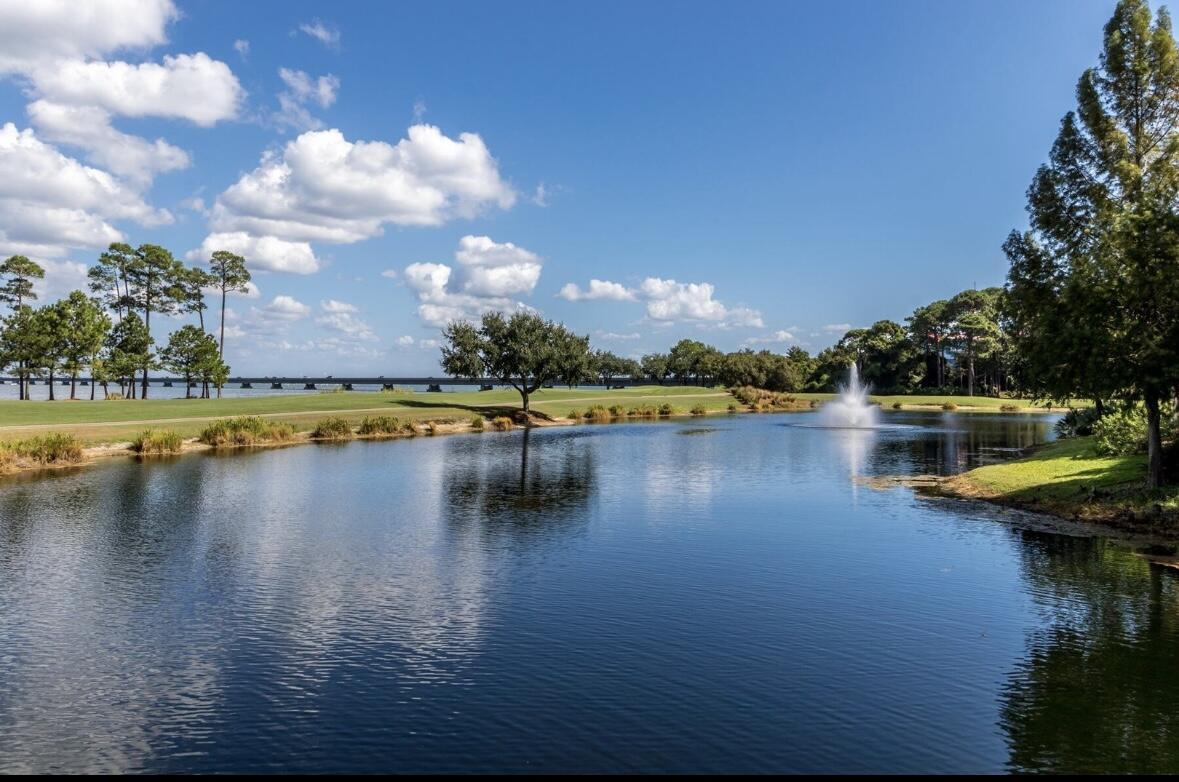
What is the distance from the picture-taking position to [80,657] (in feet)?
48.0

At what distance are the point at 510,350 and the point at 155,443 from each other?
135 feet

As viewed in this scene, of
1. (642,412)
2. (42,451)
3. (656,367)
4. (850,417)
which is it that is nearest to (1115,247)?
(42,451)

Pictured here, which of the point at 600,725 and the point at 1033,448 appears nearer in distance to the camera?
the point at 600,725

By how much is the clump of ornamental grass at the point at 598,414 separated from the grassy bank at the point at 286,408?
3307mm

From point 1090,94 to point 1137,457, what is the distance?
17211 millimetres

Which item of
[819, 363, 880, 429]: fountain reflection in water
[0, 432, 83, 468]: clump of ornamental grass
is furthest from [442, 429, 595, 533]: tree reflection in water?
[819, 363, 880, 429]: fountain reflection in water

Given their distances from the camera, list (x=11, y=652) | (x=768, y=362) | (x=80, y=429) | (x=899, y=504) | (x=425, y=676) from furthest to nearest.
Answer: (x=768, y=362) < (x=80, y=429) < (x=899, y=504) < (x=11, y=652) < (x=425, y=676)

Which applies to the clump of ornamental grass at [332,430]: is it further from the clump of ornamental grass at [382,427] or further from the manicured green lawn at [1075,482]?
the manicured green lawn at [1075,482]

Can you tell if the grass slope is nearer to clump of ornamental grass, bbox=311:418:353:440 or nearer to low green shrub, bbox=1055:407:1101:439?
low green shrub, bbox=1055:407:1101:439

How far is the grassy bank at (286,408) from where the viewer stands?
183ft

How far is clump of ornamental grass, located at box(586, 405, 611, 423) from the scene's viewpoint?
94156 mm

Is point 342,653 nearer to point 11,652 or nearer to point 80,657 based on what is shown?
point 80,657

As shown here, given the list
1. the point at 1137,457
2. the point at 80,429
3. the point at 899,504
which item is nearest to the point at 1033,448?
the point at 1137,457

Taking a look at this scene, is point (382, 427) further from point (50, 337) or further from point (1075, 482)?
point (1075, 482)
